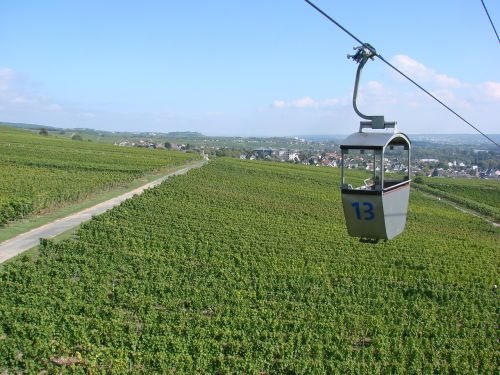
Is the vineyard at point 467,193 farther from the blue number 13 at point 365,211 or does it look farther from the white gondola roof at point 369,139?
the white gondola roof at point 369,139

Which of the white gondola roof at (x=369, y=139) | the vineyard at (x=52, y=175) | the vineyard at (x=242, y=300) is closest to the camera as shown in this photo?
the white gondola roof at (x=369, y=139)

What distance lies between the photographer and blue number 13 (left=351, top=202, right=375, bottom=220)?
38.3 ft

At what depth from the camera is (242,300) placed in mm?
24047

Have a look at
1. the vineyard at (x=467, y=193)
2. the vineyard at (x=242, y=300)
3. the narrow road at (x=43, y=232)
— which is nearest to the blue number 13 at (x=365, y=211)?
the vineyard at (x=242, y=300)

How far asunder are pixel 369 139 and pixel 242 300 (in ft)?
46.4

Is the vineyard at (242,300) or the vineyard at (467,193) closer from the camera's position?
the vineyard at (242,300)

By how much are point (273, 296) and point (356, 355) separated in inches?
272

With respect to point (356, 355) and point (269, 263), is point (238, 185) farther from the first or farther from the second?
point (356, 355)

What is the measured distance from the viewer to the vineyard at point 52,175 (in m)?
41.0

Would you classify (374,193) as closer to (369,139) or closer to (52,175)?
(369,139)

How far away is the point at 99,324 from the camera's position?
64.0ft

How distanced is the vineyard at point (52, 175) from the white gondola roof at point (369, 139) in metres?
30.9

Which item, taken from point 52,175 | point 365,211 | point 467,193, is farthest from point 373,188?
point 467,193

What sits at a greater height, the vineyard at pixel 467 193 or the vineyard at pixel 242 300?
the vineyard at pixel 242 300
